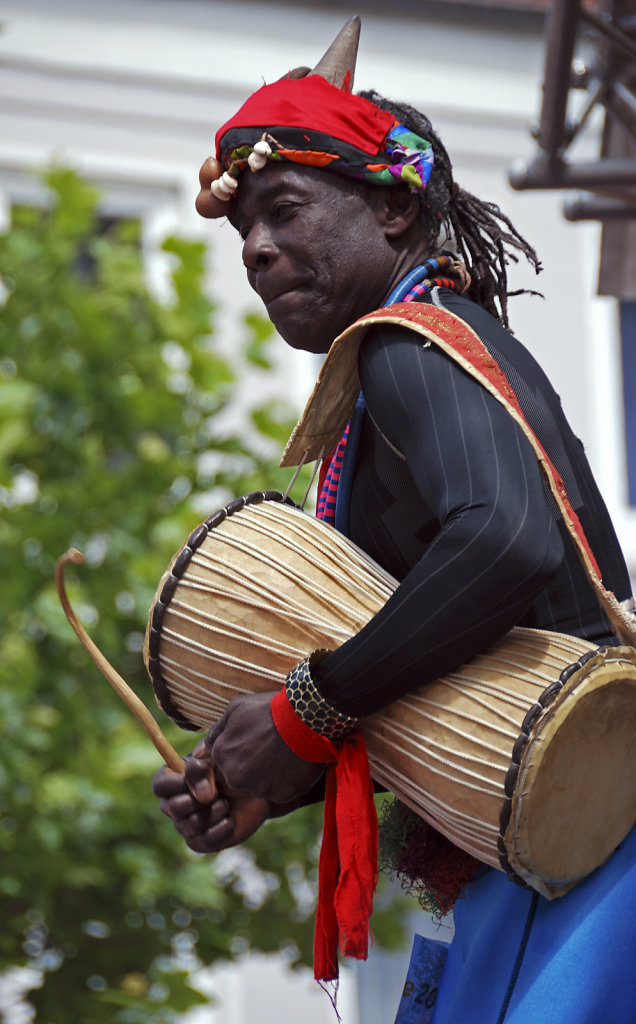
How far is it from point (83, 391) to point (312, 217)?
111 inches

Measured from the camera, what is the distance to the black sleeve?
163cm

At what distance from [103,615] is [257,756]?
108 inches

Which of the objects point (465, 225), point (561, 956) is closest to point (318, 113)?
point (465, 225)

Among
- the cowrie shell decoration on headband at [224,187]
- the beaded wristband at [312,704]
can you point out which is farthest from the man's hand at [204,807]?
the cowrie shell decoration on headband at [224,187]

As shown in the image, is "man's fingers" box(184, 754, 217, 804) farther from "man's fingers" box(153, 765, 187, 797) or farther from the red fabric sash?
the red fabric sash

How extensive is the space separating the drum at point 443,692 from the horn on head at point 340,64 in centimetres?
68

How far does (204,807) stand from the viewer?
2.00 meters

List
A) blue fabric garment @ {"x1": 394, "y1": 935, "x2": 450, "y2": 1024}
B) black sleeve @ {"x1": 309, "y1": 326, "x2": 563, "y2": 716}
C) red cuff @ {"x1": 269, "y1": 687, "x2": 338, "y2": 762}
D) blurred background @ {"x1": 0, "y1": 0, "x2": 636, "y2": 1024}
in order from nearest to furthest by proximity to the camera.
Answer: black sleeve @ {"x1": 309, "y1": 326, "x2": 563, "y2": 716} → red cuff @ {"x1": 269, "y1": 687, "x2": 338, "y2": 762} → blue fabric garment @ {"x1": 394, "y1": 935, "x2": 450, "y2": 1024} → blurred background @ {"x1": 0, "y1": 0, "x2": 636, "y2": 1024}

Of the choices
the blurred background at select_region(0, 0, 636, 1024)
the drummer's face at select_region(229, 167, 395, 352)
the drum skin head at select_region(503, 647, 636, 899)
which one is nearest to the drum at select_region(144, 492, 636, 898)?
the drum skin head at select_region(503, 647, 636, 899)

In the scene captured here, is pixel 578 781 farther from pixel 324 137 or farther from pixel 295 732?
pixel 324 137

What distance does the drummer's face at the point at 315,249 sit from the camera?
1.97 meters

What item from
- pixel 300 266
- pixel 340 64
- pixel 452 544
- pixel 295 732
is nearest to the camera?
pixel 452 544

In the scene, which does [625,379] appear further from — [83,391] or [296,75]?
[296,75]

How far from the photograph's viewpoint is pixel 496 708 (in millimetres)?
1672
